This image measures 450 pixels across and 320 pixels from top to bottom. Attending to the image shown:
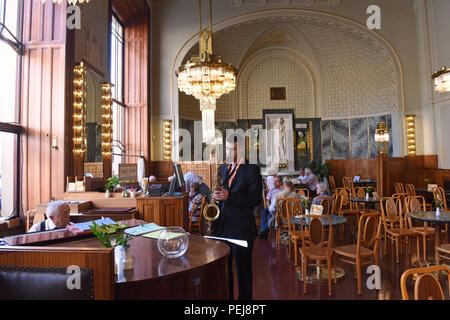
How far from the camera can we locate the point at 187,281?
147cm

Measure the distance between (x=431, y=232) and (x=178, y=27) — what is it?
35.8 ft

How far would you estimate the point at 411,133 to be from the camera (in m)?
11.0

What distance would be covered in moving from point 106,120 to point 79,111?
5.30 feet

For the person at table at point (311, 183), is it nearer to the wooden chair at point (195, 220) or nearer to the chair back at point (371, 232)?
the wooden chair at point (195, 220)

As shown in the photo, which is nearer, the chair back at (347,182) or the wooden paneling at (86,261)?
→ the wooden paneling at (86,261)

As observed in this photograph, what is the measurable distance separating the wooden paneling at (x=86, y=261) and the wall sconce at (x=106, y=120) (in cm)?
646

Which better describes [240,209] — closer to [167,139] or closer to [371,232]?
[371,232]

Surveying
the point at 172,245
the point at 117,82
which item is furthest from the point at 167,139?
the point at 172,245

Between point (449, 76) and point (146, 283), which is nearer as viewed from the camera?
point (146, 283)

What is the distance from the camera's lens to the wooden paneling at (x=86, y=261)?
122 cm

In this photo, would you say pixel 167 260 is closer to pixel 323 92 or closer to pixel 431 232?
pixel 431 232

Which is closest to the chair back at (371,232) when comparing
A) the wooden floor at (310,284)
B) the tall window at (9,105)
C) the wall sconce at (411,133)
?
the wooden floor at (310,284)

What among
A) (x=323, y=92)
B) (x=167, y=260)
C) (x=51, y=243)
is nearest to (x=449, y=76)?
(x=323, y=92)

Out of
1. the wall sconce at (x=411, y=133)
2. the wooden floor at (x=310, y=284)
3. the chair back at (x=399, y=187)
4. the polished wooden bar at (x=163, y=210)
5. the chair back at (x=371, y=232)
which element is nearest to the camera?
the wooden floor at (x=310, y=284)
